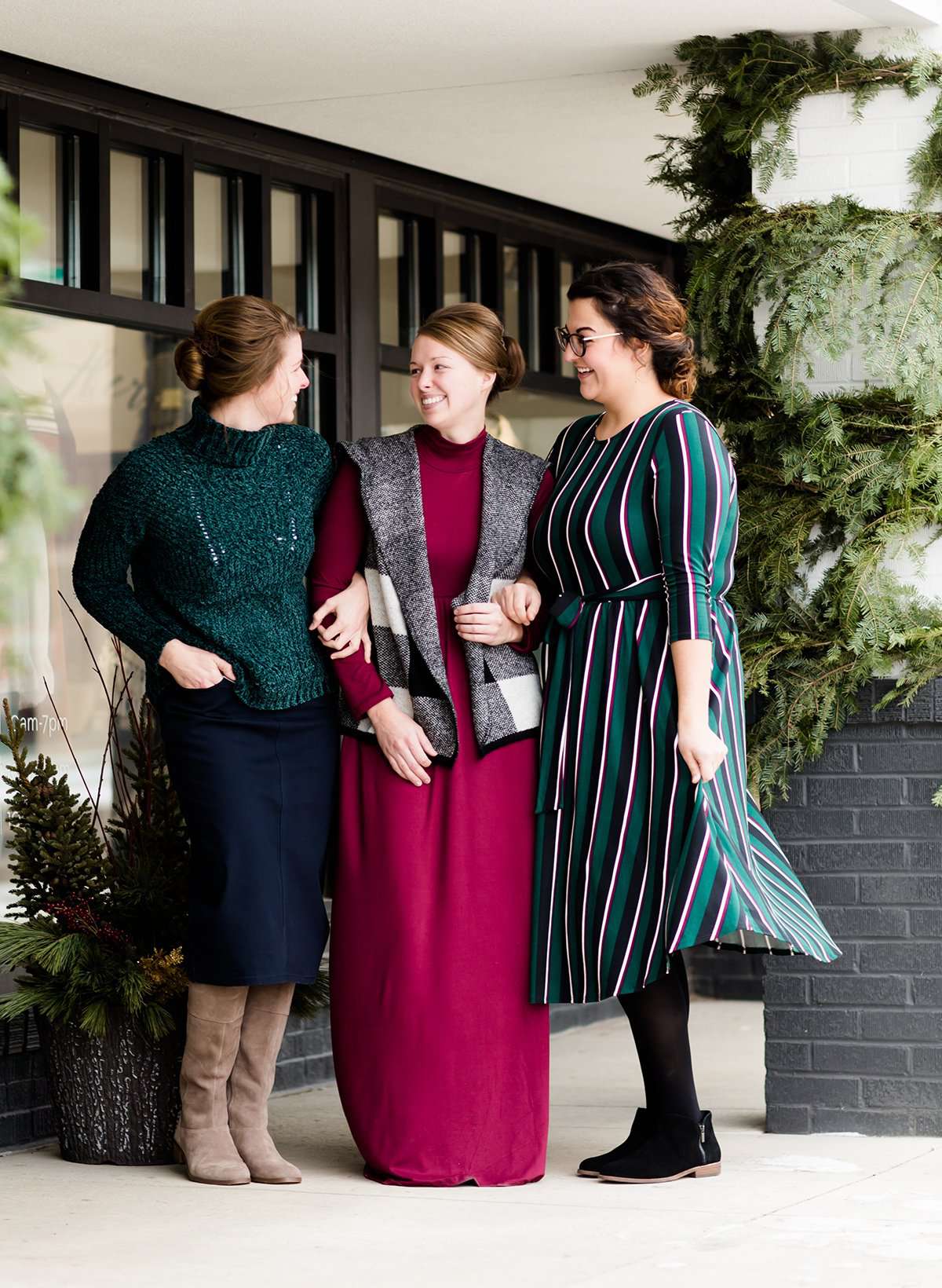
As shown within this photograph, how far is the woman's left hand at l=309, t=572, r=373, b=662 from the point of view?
153 inches

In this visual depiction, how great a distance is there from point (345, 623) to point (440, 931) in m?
0.65

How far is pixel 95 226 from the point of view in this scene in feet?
16.1

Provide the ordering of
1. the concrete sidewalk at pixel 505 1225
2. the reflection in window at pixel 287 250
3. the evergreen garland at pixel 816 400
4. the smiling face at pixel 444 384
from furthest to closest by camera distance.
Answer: the reflection in window at pixel 287 250, the evergreen garland at pixel 816 400, the smiling face at pixel 444 384, the concrete sidewalk at pixel 505 1225

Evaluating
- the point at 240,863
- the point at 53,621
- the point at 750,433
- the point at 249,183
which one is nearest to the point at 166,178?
the point at 249,183

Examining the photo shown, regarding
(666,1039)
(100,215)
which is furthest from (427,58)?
(666,1039)

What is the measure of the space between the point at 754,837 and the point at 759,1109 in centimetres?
107

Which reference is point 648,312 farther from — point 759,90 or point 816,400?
point 759,90

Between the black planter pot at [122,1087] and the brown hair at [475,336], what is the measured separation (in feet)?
5.11

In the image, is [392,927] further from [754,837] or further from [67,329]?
[67,329]

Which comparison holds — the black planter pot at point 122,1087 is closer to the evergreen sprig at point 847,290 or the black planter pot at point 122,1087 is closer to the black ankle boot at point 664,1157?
the black ankle boot at point 664,1157

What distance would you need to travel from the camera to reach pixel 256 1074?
395cm

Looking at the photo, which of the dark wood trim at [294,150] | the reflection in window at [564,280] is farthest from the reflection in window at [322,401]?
the reflection in window at [564,280]

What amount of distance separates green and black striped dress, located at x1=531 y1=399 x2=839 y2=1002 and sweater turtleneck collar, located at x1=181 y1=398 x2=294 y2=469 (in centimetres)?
59

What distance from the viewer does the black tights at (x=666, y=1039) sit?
3.84 m
